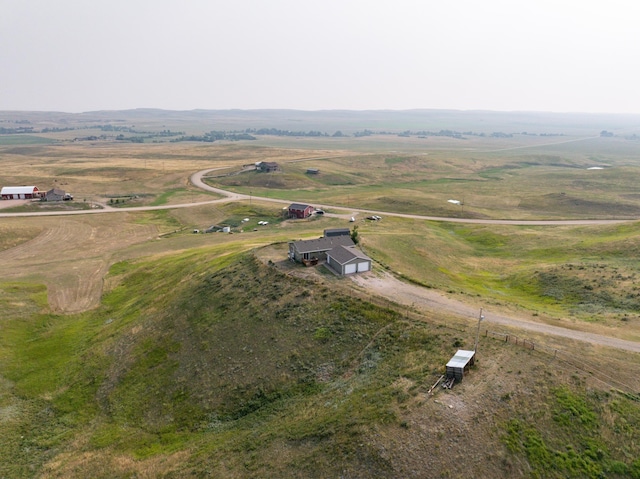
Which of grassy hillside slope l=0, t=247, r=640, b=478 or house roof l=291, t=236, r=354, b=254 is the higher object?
house roof l=291, t=236, r=354, b=254

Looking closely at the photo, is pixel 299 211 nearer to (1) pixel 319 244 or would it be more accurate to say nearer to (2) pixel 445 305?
(1) pixel 319 244

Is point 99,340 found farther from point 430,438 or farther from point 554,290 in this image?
point 554,290

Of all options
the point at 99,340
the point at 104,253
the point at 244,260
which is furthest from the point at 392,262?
the point at 104,253

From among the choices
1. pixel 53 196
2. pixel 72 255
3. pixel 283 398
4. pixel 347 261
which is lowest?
pixel 72 255

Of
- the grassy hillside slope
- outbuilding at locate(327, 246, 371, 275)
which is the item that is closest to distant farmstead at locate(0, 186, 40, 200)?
the grassy hillside slope

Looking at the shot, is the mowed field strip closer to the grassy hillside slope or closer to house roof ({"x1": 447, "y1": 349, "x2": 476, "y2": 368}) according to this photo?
the grassy hillside slope

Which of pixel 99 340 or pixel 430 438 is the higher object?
pixel 430 438

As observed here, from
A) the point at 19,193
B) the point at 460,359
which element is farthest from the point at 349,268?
the point at 19,193
